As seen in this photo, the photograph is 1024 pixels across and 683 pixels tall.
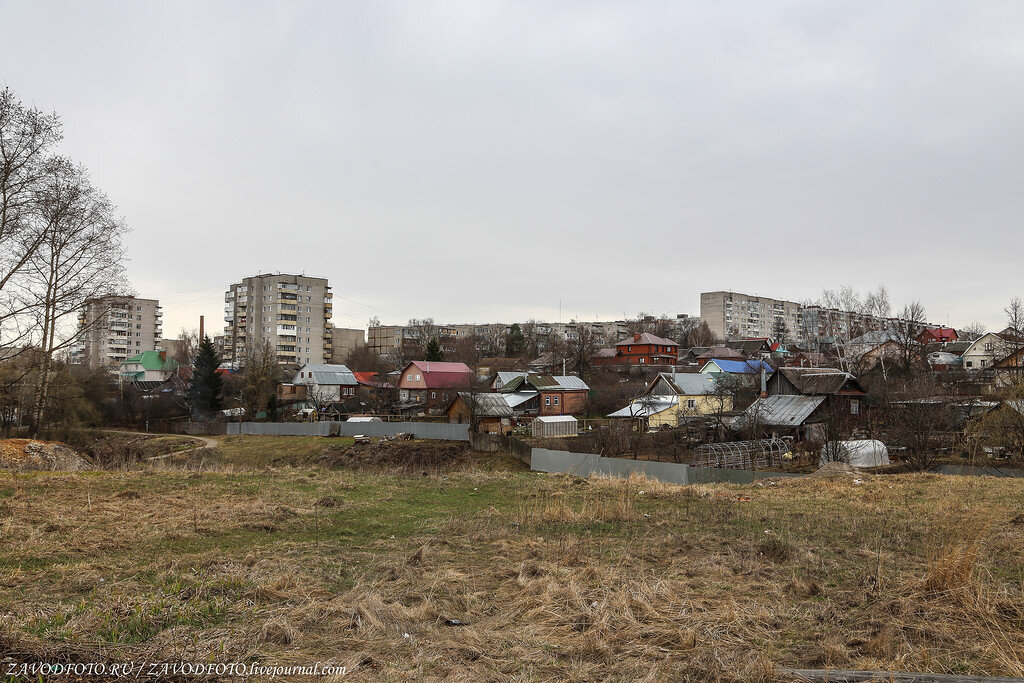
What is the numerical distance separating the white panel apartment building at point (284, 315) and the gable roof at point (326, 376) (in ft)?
80.4

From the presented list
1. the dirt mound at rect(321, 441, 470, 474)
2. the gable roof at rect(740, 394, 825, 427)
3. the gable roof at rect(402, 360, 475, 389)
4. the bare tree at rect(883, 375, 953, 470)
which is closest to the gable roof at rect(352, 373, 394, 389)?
the gable roof at rect(402, 360, 475, 389)

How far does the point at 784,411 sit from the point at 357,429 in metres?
31.5

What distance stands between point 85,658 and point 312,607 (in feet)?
7.47

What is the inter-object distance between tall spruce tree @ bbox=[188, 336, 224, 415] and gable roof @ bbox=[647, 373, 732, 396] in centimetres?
4337

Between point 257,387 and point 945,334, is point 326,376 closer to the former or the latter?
point 257,387

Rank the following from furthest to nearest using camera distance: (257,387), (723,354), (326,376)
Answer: (723,354), (326,376), (257,387)

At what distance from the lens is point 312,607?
258 inches

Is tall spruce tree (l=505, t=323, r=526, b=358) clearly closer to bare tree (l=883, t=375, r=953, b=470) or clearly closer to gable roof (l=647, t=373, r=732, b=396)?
gable roof (l=647, t=373, r=732, b=396)

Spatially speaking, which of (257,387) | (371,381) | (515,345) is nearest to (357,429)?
(257,387)

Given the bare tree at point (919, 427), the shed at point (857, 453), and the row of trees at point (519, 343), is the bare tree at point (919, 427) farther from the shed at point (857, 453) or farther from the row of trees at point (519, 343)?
the row of trees at point (519, 343)

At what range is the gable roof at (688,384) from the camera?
180 ft

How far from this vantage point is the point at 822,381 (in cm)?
4094

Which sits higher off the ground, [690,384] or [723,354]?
[723,354]

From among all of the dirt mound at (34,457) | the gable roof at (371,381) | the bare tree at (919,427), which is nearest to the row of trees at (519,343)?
the gable roof at (371,381)
